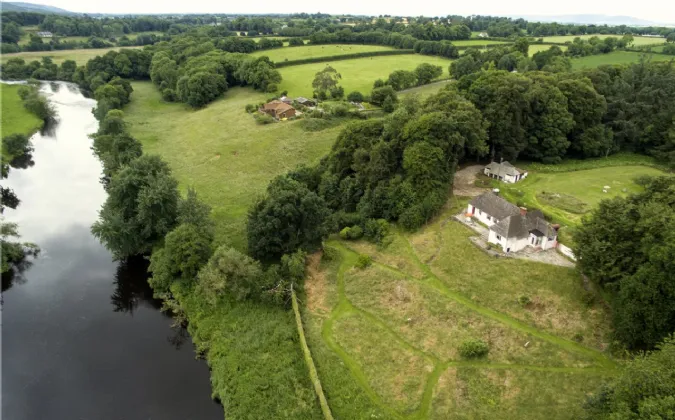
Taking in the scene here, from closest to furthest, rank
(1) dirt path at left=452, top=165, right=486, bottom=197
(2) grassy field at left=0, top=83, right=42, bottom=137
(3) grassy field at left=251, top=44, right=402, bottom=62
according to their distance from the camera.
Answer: (1) dirt path at left=452, top=165, right=486, bottom=197 → (2) grassy field at left=0, top=83, right=42, bottom=137 → (3) grassy field at left=251, top=44, right=402, bottom=62

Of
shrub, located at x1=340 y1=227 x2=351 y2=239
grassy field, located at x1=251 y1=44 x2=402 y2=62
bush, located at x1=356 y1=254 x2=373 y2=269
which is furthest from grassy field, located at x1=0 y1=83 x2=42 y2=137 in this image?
bush, located at x1=356 y1=254 x2=373 y2=269

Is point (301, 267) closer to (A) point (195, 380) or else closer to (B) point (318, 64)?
(A) point (195, 380)

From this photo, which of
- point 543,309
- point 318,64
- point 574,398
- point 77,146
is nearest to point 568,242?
point 543,309

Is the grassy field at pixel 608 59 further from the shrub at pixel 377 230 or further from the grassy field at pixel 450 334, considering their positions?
the grassy field at pixel 450 334

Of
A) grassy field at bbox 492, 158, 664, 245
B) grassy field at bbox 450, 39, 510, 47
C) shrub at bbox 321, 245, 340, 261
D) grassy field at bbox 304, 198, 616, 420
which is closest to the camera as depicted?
grassy field at bbox 304, 198, 616, 420

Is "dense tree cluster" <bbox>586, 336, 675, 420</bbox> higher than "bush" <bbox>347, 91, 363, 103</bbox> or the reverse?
the reverse

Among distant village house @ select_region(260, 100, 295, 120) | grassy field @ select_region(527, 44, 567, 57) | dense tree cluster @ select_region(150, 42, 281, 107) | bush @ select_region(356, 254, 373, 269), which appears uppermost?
grassy field @ select_region(527, 44, 567, 57)

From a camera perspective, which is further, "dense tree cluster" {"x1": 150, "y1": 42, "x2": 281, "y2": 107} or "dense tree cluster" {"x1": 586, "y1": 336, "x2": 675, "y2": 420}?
"dense tree cluster" {"x1": 150, "y1": 42, "x2": 281, "y2": 107}

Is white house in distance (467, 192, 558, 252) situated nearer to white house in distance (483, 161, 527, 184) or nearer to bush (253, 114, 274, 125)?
white house in distance (483, 161, 527, 184)
